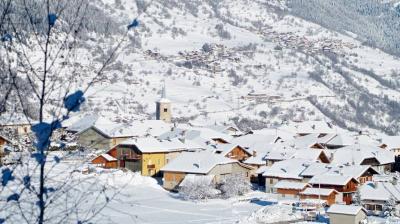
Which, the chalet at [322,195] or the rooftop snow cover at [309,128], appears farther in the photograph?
the rooftop snow cover at [309,128]

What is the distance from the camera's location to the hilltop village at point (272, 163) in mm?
26406

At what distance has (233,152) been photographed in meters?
36.1

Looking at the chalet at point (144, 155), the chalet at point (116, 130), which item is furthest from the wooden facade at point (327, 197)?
the chalet at point (116, 130)

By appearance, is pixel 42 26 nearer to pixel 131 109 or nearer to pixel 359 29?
pixel 131 109

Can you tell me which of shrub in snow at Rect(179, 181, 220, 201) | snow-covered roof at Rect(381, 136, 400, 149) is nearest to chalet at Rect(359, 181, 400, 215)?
shrub in snow at Rect(179, 181, 220, 201)

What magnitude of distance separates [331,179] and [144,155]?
1036cm

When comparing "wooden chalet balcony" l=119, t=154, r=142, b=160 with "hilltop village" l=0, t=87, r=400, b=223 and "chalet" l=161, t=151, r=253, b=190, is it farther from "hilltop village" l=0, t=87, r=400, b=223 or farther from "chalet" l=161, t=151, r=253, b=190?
"chalet" l=161, t=151, r=253, b=190

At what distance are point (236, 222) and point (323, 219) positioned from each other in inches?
139

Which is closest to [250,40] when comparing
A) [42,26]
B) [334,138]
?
[334,138]

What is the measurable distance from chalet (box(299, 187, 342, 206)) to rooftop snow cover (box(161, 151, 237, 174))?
4.92 m

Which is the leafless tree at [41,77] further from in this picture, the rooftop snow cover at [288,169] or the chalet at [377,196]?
the rooftop snow cover at [288,169]

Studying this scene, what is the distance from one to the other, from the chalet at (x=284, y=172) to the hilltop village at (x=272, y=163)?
0.15ft

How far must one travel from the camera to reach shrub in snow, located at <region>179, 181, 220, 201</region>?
28359mm

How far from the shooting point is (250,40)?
119625 millimetres
